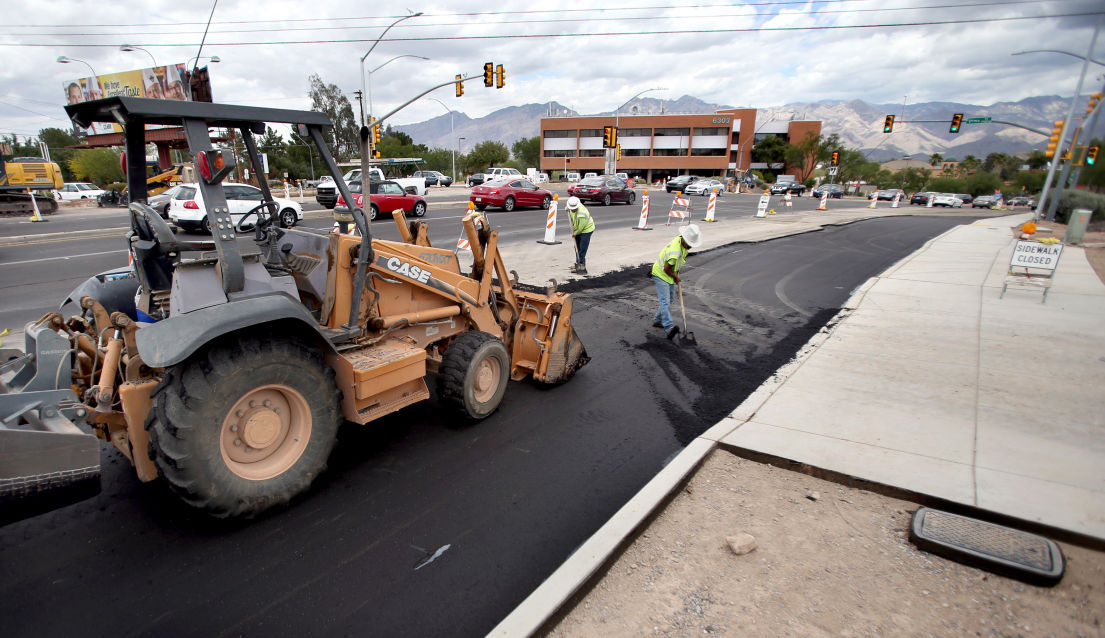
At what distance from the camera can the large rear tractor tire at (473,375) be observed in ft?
14.7

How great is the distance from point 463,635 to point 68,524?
8.63 feet

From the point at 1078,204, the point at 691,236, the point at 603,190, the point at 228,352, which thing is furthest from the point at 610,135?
the point at 228,352

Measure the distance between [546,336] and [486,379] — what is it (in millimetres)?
970

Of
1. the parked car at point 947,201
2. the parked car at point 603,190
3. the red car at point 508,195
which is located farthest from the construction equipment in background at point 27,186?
the parked car at point 947,201

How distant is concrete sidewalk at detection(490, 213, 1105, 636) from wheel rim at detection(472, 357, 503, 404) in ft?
5.56

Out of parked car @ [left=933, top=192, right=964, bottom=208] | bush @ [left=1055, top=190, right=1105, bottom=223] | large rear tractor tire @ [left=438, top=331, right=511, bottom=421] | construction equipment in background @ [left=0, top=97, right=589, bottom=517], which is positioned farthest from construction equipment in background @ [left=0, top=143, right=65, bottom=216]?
parked car @ [left=933, top=192, right=964, bottom=208]

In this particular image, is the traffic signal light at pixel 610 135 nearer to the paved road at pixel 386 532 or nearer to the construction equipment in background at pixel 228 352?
the paved road at pixel 386 532

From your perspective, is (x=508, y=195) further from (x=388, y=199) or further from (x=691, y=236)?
(x=691, y=236)

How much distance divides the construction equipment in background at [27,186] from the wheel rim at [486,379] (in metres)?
25.3

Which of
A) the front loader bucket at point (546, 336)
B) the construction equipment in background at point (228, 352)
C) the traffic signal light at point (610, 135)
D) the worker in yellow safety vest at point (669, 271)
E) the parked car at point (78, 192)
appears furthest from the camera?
the traffic signal light at point (610, 135)

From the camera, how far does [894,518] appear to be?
354 centimetres

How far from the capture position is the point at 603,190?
31.3 meters

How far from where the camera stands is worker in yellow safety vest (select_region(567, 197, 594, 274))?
11383 millimetres

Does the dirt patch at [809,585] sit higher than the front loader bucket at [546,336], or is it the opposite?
the front loader bucket at [546,336]
